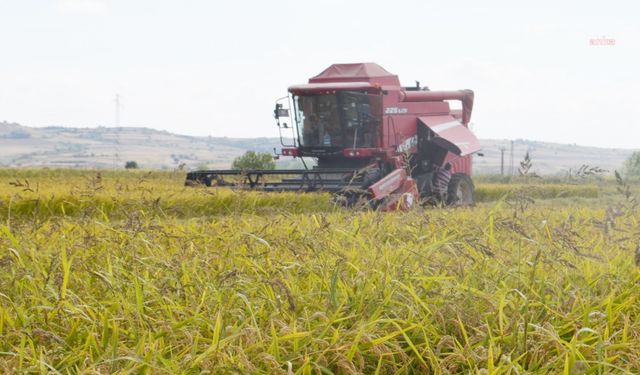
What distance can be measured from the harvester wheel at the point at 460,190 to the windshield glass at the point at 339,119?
3.00m

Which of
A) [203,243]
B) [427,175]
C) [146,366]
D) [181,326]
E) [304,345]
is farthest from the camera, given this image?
[427,175]

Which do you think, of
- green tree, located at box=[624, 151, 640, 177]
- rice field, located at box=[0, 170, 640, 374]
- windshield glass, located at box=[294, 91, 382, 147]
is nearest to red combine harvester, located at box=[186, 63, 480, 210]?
windshield glass, located at box=[294, 91, 382, 147]

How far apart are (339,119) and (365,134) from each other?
0.71 m

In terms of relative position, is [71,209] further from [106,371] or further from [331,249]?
[106,371]

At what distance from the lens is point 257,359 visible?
11.0 feet

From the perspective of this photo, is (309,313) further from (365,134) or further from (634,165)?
(634,165)

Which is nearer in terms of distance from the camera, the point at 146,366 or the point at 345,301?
the point at 146,366

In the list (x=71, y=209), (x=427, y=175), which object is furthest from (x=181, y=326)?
(x=427, y=175)

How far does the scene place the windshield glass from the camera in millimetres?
20047

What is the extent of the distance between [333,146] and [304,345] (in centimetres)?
1694

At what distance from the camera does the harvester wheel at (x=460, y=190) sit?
22078mm

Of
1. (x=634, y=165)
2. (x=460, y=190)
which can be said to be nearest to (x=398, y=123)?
(x=460, y=190)

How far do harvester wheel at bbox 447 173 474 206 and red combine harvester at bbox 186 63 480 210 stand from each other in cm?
3

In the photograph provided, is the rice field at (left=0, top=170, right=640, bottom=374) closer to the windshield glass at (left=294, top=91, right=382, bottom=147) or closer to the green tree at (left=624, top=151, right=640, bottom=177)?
the windshield glass at (left=294, top=91, right=382, bottom=147)
